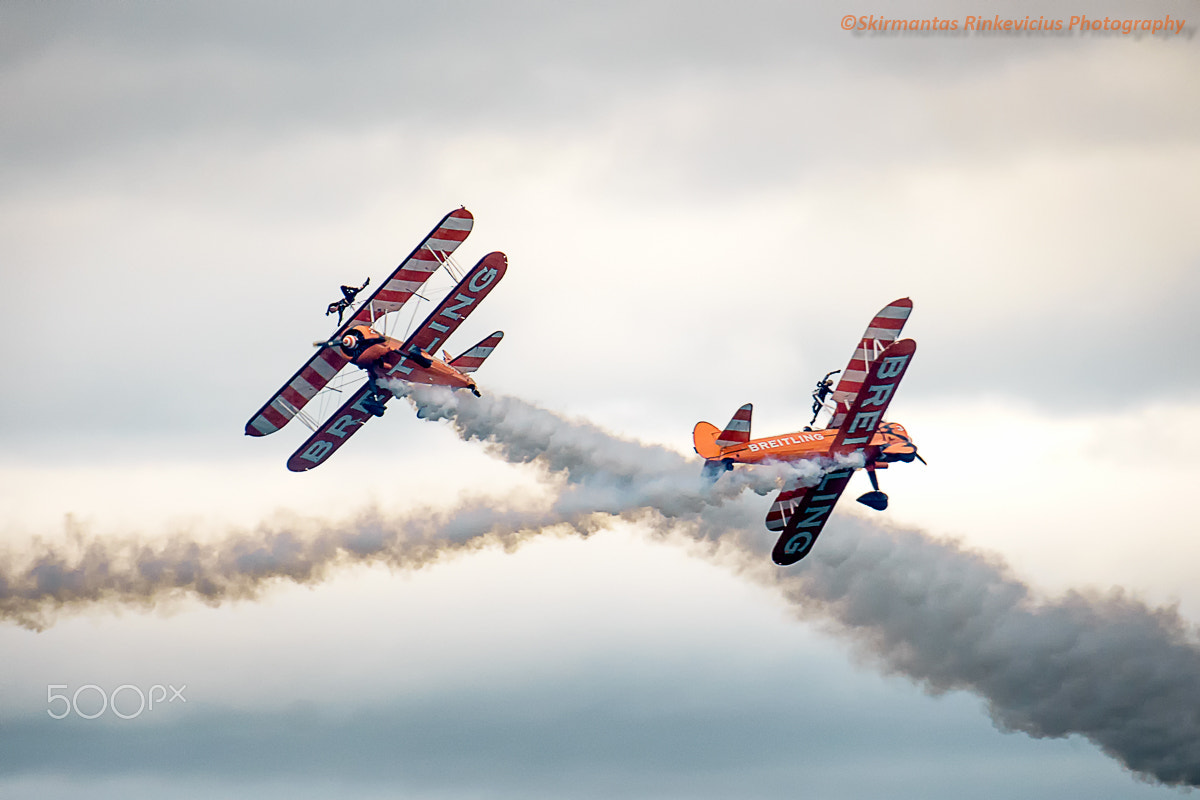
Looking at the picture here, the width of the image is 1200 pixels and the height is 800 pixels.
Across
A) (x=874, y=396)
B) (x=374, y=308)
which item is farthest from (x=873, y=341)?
(x=374, y=308)

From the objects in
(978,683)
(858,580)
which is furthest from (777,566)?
(978,683)

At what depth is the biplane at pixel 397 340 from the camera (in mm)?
65750

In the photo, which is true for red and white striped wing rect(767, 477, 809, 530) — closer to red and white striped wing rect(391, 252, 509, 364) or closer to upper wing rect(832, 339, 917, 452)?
upper wing rect(832, 339, 917, 452)

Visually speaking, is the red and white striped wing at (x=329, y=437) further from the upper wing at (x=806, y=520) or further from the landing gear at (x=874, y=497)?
the landing gear at (x=874, y=497)

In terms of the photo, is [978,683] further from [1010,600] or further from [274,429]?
[274,429]

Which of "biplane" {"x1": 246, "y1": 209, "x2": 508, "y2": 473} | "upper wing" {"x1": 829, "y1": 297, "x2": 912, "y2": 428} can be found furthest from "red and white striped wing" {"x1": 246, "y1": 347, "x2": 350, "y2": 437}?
"upper wing" {"x1": 829, "y1": 297, "x2": 912, "y2": 428}

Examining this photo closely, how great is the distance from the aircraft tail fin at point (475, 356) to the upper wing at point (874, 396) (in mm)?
13844

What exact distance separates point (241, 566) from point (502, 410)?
34.4 feet

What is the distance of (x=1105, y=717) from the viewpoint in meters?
69.8

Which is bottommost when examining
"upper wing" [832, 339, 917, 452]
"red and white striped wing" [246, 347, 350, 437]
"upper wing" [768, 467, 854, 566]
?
"red and white striped wing" [246, 347, 350, 437]

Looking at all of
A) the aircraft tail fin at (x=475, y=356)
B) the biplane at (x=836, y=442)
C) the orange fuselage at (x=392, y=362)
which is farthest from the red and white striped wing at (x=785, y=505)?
the aircraft tail fin at (x=475, y=356)

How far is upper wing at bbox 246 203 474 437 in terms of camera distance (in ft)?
217

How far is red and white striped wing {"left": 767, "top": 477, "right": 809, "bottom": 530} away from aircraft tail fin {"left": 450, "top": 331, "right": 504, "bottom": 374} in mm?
11473

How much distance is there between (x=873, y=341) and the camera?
62125mm
